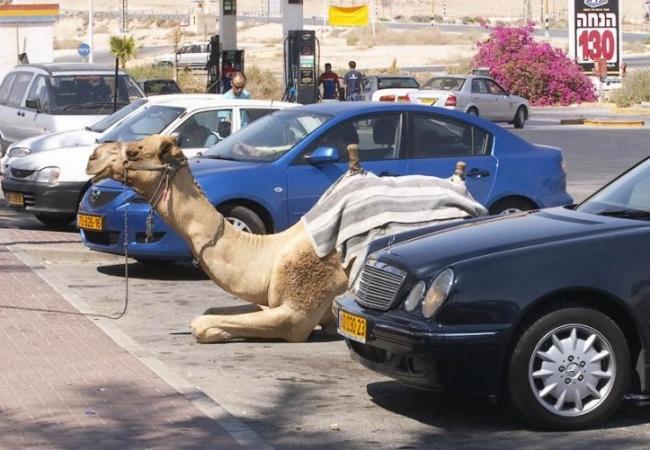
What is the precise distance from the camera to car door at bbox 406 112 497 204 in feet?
44.5

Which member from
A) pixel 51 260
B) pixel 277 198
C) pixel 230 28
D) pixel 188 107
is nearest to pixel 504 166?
pixel 277 198

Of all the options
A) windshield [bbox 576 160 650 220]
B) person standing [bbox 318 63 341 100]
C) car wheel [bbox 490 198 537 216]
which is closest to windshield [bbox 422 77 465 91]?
person standing [bbox 318 63 341 100]

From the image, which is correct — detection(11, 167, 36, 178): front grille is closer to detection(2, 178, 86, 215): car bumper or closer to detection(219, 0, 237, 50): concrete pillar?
detection(2, 178, 86, 215): car bumper

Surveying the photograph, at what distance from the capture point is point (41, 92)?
2106 centimetres

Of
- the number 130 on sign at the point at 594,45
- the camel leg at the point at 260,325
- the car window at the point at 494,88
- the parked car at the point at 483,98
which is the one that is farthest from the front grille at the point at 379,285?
the number 130 on sign at the point at 594,45

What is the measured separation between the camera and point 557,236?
7.89m

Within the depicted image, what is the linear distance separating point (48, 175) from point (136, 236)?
145 inches

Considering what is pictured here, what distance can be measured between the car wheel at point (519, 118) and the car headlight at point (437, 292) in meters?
34.3

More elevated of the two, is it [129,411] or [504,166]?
[504,166]

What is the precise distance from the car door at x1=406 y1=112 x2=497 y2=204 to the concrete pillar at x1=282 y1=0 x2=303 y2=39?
2230 cm

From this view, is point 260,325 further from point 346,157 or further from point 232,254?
point 346,157

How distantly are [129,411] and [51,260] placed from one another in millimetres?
7000

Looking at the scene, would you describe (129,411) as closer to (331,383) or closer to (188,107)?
(331,383)

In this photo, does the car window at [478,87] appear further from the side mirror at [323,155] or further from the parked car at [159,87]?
the side mirror at [323,155]
